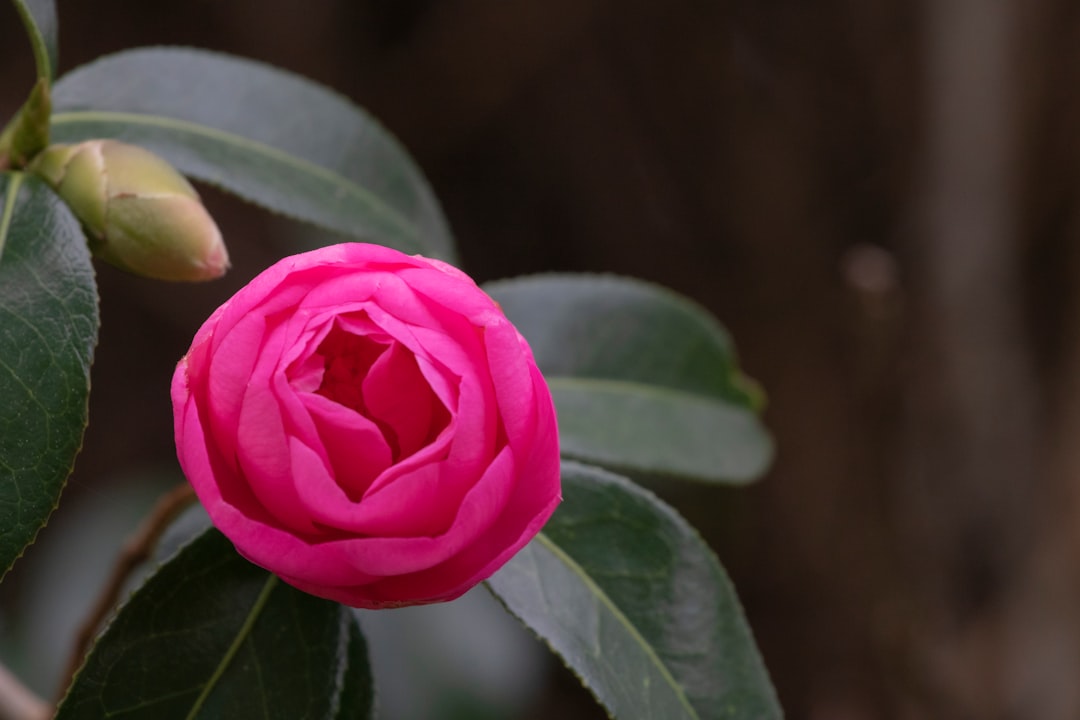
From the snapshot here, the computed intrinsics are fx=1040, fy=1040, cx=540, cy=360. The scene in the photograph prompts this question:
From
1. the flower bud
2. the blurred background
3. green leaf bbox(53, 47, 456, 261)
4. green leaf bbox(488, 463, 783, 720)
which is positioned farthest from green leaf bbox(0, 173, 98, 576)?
the blurred background

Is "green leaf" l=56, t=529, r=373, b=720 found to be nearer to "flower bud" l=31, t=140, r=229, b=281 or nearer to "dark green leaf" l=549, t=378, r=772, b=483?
"flower bud" l=31, t=140, r=229, b=281

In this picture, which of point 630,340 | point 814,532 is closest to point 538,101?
point 814,532

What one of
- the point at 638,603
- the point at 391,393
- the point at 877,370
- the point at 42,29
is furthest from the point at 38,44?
the point at 877,370

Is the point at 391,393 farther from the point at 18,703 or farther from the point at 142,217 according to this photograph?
the point at 18,703

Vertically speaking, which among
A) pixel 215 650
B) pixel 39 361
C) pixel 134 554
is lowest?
pixel 134 554

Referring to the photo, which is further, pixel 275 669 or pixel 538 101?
pixel 538 101

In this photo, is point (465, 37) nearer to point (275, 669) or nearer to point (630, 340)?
point (630, 340)

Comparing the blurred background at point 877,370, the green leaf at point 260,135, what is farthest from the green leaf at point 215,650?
the blurred background at point 877,370
